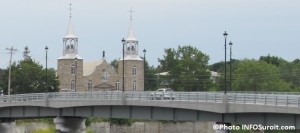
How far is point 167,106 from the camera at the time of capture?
6325 centimetres

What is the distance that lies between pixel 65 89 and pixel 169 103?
87799mm

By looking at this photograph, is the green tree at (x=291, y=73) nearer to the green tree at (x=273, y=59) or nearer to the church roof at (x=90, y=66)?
the green tree at (x=273, y=59)

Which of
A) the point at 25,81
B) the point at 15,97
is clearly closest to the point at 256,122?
the point at 15,97

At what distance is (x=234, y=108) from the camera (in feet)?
183

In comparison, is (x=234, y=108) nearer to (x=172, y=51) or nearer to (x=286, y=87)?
(x=286, y=87)

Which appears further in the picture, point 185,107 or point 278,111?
point 185,107

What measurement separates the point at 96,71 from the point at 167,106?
9689 centimetres

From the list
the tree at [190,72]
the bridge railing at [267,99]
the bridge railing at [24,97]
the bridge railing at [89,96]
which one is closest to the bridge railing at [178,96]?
the bridge railing at [89,96]

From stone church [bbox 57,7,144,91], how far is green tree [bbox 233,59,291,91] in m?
21.2

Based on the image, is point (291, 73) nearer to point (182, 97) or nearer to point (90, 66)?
point (90, 66)

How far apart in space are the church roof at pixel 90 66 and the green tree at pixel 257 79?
30039 mm

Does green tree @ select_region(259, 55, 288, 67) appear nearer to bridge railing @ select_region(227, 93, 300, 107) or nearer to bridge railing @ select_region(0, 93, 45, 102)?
bridge railing @ select_region(0, 93, 45, 102)

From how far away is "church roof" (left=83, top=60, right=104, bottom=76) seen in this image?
159663 mm

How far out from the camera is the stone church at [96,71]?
151613mm
